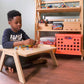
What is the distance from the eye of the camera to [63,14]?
1.93 meters

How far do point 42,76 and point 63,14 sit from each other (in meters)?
1.13

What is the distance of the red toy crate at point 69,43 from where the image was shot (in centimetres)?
163

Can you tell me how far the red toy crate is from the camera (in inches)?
64.3

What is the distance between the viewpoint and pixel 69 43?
1652 millimetres

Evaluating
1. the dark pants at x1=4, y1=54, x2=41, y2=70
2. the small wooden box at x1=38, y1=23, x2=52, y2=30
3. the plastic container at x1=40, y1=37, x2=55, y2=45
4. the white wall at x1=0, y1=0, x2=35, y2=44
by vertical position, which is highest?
the white wall at x1=0, y1=0, x2=35, y2=44

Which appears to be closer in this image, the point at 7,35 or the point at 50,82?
the point at 50,82

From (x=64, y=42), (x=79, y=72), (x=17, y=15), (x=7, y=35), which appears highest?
(x=17, y=15)

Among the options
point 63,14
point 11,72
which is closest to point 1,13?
point 63,14

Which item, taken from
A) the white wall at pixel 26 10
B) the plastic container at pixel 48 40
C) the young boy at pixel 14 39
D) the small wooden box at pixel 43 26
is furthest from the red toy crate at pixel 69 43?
the white wall at pixel 26 10

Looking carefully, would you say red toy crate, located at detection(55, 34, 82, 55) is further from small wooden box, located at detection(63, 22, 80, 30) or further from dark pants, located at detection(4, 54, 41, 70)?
dark pants, located at detection(4, 54, 41, 70)

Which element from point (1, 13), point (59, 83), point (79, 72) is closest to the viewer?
point (59, 83)

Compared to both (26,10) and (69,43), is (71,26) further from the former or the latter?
(26,10)

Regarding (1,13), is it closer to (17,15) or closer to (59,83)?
(17,15)

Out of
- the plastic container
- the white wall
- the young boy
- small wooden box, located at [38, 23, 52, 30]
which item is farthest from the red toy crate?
the white wall
